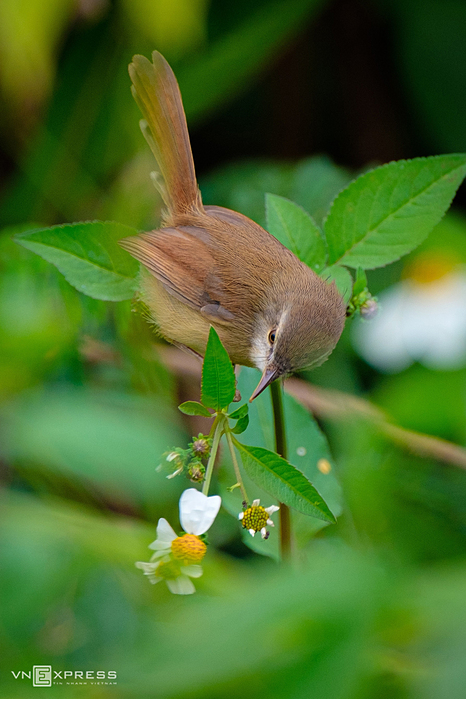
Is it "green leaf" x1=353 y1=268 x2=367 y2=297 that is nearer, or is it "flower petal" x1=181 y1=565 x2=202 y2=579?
"flower petal" x1=181 y1=565 x2=202 y2=579

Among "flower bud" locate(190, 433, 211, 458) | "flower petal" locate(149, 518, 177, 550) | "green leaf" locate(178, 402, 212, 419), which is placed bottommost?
"flower petal" locate(149, 518, 177, 550)

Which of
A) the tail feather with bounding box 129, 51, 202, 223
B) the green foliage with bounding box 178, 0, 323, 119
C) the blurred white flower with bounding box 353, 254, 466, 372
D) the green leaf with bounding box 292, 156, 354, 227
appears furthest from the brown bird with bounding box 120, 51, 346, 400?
the green foliage with bounding box 178, 0, 323, 119

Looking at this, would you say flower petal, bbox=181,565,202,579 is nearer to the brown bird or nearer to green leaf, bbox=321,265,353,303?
the brown bird

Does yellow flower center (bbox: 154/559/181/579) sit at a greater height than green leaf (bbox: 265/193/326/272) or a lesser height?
lesser

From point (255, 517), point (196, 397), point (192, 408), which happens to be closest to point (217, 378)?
point (192, 408)

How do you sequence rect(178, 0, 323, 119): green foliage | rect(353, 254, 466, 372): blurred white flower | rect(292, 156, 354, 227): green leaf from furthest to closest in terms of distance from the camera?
rect(178, 0, 323, 119): green foliage < rect(292, 156, 354, 227): green leaf < rect(353, 254, 466, 372): blurred white flower

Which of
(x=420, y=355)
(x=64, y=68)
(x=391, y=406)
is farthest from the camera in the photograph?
(x=64, y=68)

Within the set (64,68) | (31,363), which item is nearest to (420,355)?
(31,363)

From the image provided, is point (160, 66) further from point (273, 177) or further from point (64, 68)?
point (64, 68)
